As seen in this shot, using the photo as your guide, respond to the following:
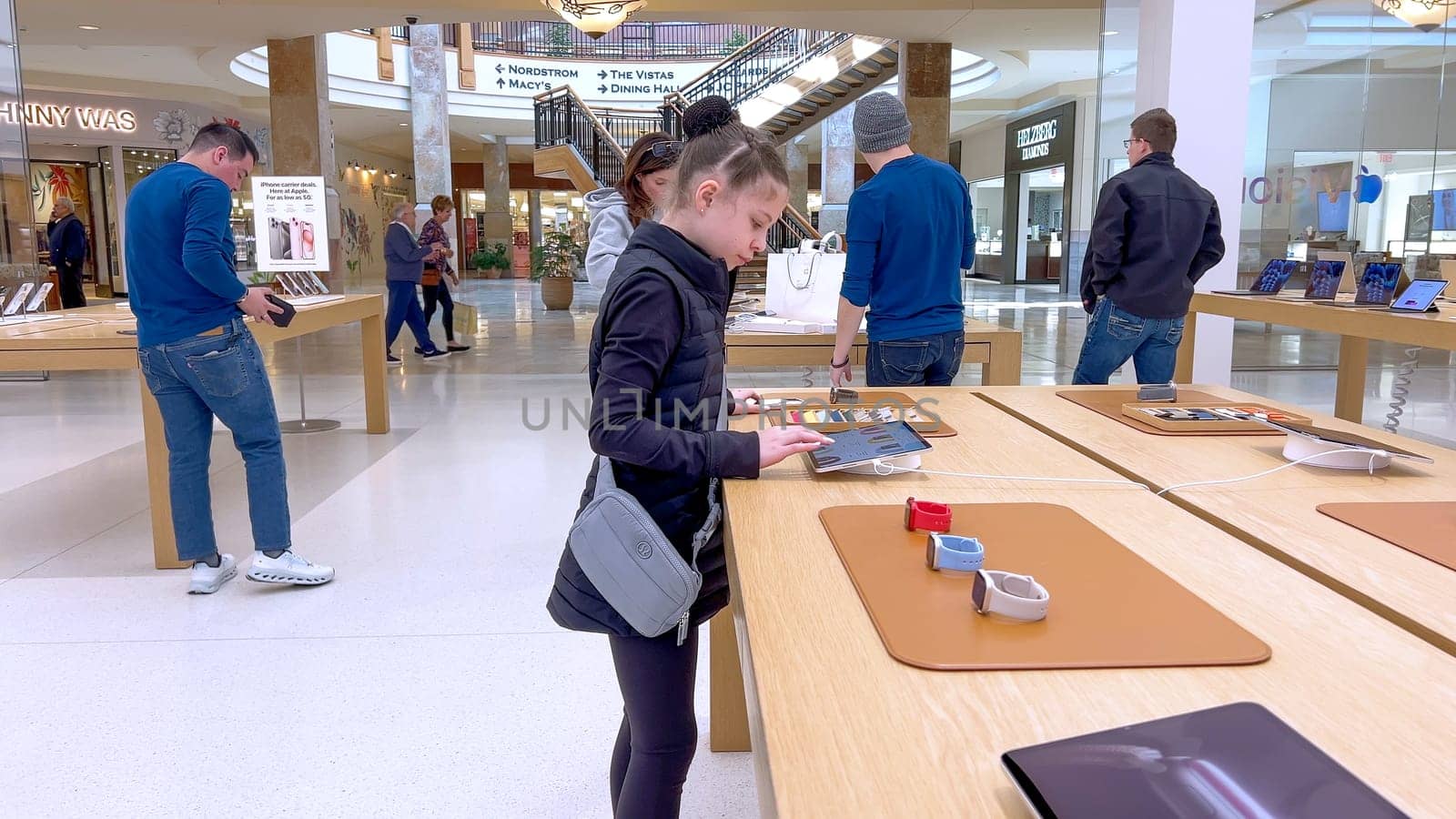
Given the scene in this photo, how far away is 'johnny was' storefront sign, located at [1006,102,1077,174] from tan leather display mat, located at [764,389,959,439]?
54.1 ft

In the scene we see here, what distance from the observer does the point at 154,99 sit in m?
15.8

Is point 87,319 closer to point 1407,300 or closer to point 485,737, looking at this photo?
point 485,737

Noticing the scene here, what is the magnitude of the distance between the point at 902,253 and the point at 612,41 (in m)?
19.6

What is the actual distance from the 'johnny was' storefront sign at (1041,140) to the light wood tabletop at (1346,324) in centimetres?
1307

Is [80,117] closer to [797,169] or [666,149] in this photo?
[797,169]

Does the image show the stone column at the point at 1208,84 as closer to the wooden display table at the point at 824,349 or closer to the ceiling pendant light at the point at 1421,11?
the wooden display table at the point at 824,349

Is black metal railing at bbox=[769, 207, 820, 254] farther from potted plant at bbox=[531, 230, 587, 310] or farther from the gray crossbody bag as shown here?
the gray crossbody bag

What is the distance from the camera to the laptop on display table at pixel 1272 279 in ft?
16.0

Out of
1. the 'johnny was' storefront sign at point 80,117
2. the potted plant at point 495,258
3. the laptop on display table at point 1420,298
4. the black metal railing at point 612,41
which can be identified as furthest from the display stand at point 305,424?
the potted plant at point 495,258

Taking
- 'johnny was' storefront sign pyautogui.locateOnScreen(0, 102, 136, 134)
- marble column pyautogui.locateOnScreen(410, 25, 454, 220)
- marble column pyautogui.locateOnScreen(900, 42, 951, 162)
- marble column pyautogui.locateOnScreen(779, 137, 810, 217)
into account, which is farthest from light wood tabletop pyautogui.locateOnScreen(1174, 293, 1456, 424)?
'johnny was' storefront sign pyautogui.locateOnScreen(0, 102, 136, 134)

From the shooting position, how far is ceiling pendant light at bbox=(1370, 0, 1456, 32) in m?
7.58

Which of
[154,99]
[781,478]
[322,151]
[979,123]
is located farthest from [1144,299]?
[979,123]

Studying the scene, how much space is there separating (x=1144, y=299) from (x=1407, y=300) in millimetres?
1138

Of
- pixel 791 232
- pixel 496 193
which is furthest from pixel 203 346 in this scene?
pixel 496 193
